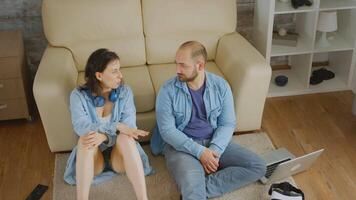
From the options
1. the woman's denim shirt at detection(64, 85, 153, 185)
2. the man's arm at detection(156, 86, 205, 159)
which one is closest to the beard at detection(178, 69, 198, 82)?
the man's arm at detection(156, 86, 205, 159)

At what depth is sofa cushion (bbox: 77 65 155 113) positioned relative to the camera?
2.56 m

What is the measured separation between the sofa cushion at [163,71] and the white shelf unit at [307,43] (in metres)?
0.47

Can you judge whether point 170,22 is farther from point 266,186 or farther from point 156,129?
point 266,186

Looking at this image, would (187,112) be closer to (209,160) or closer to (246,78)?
(209,160)

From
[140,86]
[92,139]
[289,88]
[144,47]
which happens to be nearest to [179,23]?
[144,47]

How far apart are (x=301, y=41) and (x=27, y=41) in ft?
6.66

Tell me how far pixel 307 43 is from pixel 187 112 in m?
1.33

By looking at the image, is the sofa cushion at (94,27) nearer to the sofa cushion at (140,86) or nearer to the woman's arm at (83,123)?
the sofa cushion at (140,86)

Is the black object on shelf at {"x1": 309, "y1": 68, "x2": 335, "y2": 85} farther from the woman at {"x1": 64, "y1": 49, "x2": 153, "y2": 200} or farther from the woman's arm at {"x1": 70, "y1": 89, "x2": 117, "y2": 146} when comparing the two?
the woman's arm at {"x1": 70, "y1": 89, "x2": 117, "y2": 146}

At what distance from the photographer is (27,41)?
3201 mm

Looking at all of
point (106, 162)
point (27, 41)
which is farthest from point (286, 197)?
point (27, 41)

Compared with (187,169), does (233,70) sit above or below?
above

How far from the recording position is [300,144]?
107 inches

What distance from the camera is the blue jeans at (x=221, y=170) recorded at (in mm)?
2184
